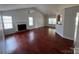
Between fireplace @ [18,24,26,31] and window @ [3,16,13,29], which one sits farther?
fireplace @ [18,24,26,31]

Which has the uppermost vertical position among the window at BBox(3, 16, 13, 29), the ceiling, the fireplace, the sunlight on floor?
the ceiling

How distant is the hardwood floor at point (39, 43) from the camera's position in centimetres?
166

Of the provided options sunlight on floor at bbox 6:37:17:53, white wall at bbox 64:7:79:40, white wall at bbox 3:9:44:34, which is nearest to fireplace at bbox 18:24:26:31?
white wall at bbox 3:9:44:34

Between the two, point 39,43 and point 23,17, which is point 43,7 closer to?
point 23,17

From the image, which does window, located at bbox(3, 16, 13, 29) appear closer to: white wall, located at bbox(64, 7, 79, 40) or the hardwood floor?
the hardwood floor

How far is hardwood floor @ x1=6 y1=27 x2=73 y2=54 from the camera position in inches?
65.2

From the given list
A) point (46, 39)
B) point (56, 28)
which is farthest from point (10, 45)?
point (56, 28)

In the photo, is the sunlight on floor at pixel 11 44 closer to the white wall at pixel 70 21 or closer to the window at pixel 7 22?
the window at pixel 7 22

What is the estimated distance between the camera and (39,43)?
170 centimetres

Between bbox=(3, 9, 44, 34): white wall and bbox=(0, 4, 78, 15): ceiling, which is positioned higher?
bbox=(0, 4, 78, 15): ceiling

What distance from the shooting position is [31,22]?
1750 mm
